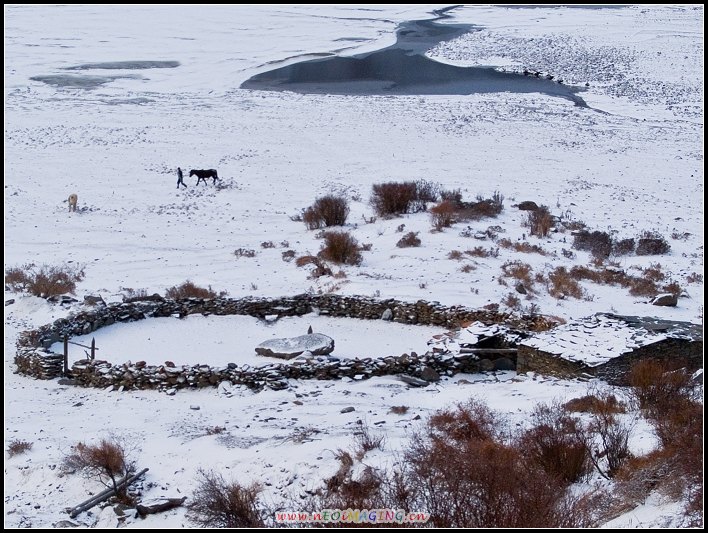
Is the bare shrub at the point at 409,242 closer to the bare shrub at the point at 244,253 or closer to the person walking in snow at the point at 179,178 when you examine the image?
the bare shrub at the point at 244,253

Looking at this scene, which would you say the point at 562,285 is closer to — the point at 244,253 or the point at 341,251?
the point at 341,251

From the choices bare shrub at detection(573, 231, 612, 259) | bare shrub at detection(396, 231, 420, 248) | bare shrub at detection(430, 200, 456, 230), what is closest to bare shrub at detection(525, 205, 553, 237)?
bare shrub at detection(573, 231, 612, 259)

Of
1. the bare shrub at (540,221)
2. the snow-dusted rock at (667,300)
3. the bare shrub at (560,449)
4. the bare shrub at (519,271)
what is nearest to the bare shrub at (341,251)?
the bare shrub at (519,271)

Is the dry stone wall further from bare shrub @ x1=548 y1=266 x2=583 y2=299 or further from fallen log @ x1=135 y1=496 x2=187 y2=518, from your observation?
fallen log @ x1=135 y1=496 x2=187 y2=518

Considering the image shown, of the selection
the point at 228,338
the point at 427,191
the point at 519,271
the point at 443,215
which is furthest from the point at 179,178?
the point at 519,271

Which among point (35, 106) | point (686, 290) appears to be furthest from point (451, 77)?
point (686, 290)

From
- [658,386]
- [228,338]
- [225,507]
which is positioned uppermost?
[658,386]

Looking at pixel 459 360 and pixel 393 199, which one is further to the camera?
pixel 393 199

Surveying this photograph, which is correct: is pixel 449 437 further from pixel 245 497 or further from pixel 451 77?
pixel 451 77
